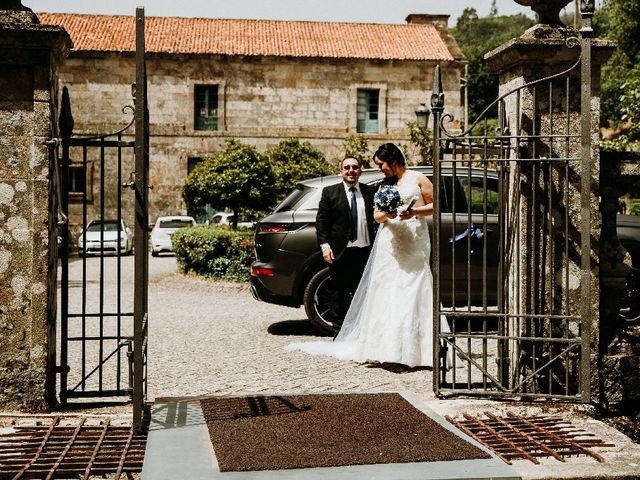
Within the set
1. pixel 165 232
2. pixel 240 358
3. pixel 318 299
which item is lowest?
pixel 240 358

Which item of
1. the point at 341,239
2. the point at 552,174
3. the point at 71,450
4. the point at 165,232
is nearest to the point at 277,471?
the point at 71,450

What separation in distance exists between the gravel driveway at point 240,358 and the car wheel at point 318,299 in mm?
251

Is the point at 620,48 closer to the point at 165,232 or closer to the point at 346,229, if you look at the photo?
the point at 165,232

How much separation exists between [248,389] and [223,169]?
55.2ft

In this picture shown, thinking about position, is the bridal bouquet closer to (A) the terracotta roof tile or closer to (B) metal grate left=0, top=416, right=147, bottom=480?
(B) metal grate left=0, top=416, right=147, bottom=480

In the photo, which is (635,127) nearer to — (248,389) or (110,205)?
(248,389)

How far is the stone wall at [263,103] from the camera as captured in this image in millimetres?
35031

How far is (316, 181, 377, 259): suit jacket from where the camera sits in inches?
342

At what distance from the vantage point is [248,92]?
3541cm

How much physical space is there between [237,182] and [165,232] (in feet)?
29.5

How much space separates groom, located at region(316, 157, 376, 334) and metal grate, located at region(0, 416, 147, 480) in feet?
11.9

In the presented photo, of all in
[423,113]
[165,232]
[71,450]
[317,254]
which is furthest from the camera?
[165,232]

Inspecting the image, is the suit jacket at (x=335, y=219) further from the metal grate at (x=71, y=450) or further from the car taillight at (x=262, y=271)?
the metal grate at (x=71, y=450)

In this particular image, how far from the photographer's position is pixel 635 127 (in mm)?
15211
